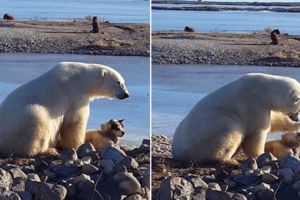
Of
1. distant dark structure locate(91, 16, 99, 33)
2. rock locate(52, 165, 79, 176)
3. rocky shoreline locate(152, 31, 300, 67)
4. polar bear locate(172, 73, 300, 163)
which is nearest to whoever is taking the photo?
rock locate(52, 165, 79, 176)

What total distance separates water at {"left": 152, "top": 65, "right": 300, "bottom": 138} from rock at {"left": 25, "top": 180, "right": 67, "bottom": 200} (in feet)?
4.84

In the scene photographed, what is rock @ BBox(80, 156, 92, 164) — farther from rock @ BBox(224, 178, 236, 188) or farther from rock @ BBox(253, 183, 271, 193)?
rock @ BBox(253, 183, 271, 193)

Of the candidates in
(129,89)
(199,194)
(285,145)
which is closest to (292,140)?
(285,145)

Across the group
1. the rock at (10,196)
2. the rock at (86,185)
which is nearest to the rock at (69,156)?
the rock at (86,185)

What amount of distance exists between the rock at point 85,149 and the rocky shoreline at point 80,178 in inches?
0.4

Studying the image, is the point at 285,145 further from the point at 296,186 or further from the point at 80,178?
the point at 80,178

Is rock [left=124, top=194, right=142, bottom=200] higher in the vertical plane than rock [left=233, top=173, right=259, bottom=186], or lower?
lower

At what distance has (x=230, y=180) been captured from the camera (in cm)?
352

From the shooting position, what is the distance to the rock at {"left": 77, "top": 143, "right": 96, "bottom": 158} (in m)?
3.89

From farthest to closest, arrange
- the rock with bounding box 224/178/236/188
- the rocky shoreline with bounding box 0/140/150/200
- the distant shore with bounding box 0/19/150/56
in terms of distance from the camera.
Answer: the distant shore with bounding box 0/19/150/56 < the rock with bounding box 224/178/236/188 < the rocky shoreline with bounding box 0/140/150/200

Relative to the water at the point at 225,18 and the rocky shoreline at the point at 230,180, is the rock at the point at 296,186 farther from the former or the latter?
the water at the point at 225,18

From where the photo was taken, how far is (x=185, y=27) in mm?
4914

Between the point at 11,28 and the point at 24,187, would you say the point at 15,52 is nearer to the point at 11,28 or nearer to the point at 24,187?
the point at 11,28

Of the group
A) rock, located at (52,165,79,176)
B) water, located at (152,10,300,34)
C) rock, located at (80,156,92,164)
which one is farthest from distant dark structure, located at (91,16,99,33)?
rock, located at (52,165,79,176)
